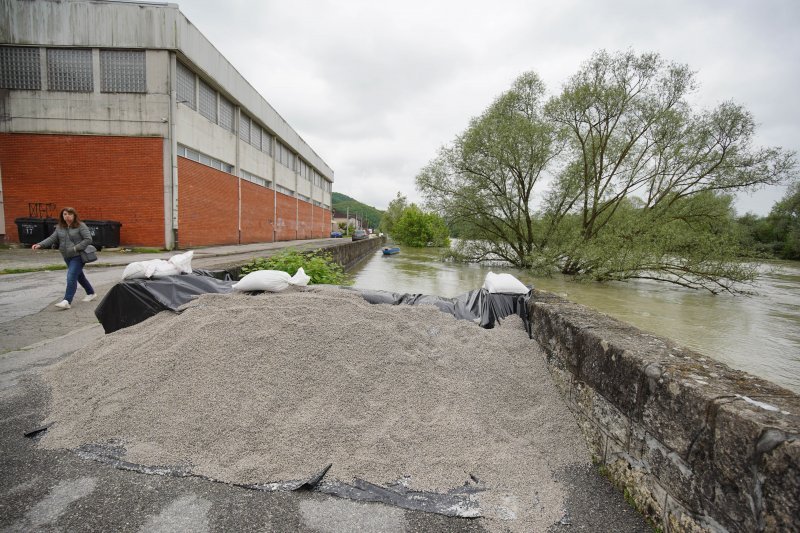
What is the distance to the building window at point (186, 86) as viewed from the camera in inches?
602

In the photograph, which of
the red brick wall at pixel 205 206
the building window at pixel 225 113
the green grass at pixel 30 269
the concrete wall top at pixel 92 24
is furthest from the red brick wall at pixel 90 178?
the green grass at pixel 30 269

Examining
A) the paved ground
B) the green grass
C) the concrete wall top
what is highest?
the concrete wall top

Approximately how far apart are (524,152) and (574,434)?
1594cm

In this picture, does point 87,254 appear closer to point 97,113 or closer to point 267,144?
point 97,113

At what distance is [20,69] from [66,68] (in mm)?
1735

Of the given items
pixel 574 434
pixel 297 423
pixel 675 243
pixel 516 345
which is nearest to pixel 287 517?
pixel 297 423

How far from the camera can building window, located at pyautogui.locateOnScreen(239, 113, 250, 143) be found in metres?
21.0

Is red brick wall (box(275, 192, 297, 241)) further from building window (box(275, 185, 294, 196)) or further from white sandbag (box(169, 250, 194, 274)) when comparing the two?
white sandbag (box(169, 250, 194, 274))

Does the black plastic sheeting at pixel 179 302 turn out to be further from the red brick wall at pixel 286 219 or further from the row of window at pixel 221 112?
the red brick wall at pixel 286 219

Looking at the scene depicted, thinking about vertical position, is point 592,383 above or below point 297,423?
above

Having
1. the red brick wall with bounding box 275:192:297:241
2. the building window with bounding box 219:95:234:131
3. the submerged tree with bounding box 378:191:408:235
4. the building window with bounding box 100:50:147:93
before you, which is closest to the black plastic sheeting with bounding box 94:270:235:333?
the building window with bounding box 100:50:147:93

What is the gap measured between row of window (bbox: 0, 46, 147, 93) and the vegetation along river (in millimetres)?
12135

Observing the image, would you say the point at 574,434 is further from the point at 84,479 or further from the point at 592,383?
the point at 84,479

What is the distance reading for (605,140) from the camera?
1634 centimetres
